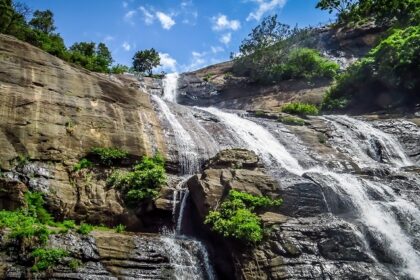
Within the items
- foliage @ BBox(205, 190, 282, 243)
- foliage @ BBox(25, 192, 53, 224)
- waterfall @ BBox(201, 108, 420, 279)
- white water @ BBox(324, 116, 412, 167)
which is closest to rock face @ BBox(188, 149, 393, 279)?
foliage @ BBox(205, 190, 282, 243)

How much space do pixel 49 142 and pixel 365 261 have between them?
40.7 feet

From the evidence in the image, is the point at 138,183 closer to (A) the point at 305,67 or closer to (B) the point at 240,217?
(B) the point at 240,217

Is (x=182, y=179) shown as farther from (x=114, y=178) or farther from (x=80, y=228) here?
(x=80, y=228)

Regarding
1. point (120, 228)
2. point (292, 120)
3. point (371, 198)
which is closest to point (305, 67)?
point (292, 120)

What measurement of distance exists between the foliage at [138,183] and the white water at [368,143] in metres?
11.4

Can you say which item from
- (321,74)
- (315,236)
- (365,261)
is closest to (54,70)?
(315,236)

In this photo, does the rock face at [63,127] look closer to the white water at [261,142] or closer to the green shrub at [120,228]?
the green shrub at [120,228]

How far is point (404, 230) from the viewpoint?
15.3 metres

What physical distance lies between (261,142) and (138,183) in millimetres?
9171

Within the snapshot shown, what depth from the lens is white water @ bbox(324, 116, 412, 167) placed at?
24531 mm

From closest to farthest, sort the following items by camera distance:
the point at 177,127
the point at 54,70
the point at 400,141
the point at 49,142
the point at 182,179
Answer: the point at 49,142, the point at 182,179, the point at 54,70, the point at 177,127, the point at 400,141

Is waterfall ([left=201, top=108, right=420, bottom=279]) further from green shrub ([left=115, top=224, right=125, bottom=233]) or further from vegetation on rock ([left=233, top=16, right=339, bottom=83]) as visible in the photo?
vegetation on rock ([left=233, top=16, right=339, bottom=83])

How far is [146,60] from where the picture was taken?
174ft

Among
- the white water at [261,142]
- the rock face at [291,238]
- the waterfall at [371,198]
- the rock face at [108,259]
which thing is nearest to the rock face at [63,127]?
the rock face at [108,259]
